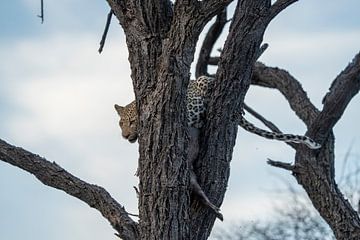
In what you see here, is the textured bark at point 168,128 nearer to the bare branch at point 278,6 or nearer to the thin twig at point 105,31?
the bare branch at point 278,6

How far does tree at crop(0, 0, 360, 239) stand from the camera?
9.85 feet

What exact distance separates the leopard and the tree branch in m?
0.27

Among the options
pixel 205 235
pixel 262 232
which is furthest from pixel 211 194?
pixel 262 232

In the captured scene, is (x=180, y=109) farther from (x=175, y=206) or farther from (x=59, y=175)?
(x=59, y=175)

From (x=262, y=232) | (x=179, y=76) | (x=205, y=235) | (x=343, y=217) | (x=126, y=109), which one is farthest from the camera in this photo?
(x=262, y=232)

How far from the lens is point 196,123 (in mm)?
3248

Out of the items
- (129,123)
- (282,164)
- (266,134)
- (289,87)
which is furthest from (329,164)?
(129,123)

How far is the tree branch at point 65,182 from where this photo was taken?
328cm

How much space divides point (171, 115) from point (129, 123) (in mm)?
650

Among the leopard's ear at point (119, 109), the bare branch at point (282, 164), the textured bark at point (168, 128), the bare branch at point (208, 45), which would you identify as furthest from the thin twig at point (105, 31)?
the bare branch at point (208, 45)

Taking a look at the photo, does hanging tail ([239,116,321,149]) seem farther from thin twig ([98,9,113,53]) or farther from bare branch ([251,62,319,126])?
bare branch ([251,62,319,126])

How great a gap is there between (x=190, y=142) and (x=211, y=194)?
0.21 m

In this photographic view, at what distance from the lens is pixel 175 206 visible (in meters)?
3.03

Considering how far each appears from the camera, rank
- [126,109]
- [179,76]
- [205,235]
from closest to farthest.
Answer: [179,76]
[205,235]
[126,109]
